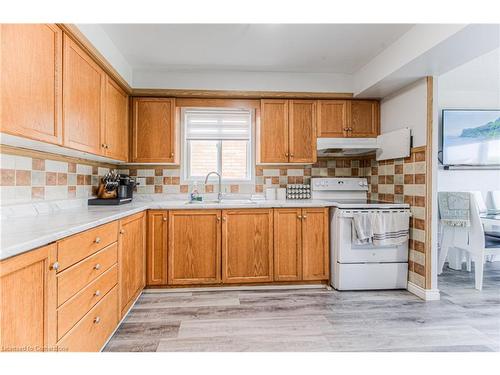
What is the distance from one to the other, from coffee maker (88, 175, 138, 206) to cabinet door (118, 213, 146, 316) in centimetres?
36

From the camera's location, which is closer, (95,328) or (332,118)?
(95,328)

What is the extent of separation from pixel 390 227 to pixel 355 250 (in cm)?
41

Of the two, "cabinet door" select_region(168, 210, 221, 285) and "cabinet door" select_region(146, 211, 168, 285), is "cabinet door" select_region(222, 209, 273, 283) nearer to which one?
"cabinet door" select_region(168, 210, 221, 285)

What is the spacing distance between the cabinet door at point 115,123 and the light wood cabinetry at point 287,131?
1485mm

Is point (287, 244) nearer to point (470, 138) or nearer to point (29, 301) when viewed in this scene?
point (29, 301)

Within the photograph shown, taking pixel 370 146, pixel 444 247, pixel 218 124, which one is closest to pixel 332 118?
pixel 370 146

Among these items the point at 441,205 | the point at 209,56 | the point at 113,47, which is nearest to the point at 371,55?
the point at 209,56

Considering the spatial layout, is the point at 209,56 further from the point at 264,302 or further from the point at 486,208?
the point at 486,208

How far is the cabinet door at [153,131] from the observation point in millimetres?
3172

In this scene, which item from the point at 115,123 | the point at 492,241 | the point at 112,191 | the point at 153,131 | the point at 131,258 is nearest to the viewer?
the point at 131,258

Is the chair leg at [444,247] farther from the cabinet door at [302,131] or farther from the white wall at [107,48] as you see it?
the white wall at [107,48]

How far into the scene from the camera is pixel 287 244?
2.94m

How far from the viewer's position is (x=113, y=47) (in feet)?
8.58

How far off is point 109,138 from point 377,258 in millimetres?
2843
